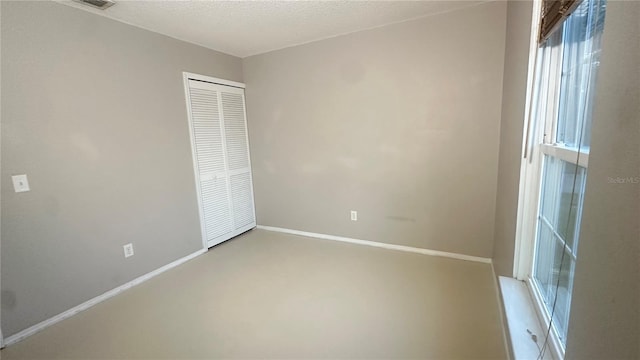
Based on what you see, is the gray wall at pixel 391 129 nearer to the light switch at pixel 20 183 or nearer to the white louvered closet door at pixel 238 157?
the white louvered closet door at pixel 238 157

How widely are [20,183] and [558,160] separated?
326 cm

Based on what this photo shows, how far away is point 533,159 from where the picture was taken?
1.56 meters

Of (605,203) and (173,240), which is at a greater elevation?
(605,203)

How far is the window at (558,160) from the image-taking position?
3.28 ft

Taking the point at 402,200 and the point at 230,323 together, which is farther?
the point at 402,200

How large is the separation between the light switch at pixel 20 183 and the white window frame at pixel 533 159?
3.19 meters


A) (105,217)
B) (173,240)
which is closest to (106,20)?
(105,217)

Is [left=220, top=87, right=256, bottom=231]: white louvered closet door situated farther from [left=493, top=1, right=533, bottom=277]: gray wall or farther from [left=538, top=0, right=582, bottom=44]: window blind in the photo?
[left=538, top=0, right=582, bottom=44]: window blind

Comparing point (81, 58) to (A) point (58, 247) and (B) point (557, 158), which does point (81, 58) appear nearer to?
(A) point (58, 247)

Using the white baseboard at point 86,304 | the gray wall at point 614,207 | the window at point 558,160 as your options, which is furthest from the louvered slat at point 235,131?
the gray wall at point 614,207

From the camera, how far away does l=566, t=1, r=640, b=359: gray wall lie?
49 centimetres

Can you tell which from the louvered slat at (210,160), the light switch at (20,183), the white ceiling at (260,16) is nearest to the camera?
the light switch at (20,183)

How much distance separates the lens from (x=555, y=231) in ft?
4.31

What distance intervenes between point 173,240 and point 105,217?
71 centimetres
